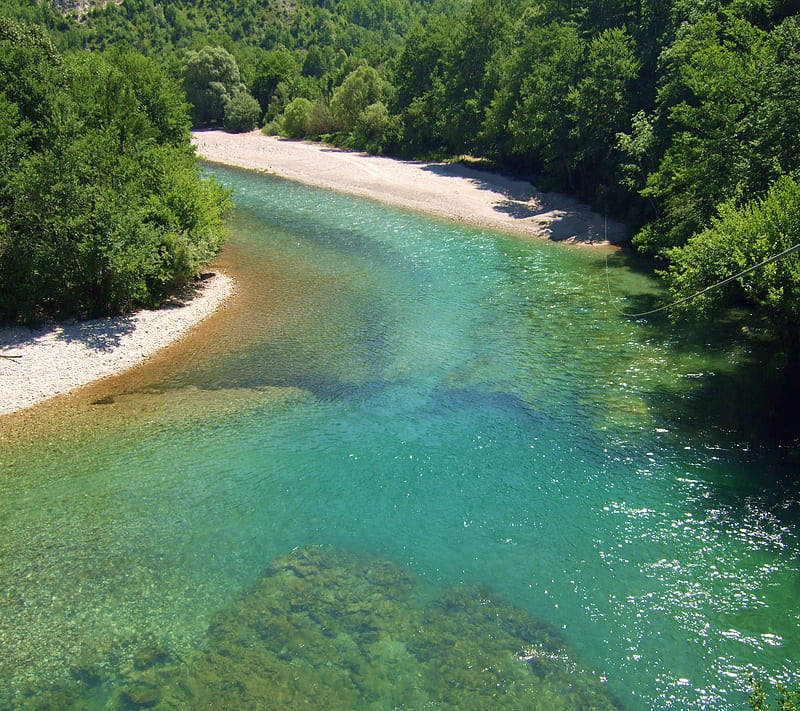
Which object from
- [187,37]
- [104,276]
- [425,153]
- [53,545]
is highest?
[187,37]

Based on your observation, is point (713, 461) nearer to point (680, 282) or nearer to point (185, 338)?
point (680, 282)

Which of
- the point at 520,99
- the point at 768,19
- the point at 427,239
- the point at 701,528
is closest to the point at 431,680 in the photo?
the point at 701,528

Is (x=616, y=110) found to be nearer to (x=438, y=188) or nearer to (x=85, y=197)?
(x=438, y=188)

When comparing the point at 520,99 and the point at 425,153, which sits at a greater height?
the point at 520,99

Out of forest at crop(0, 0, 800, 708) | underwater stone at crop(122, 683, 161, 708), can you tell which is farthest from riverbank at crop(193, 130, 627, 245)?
underwater stone at crop(122, 683, 161, 708)

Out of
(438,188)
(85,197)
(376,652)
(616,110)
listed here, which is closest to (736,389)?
(376,652)

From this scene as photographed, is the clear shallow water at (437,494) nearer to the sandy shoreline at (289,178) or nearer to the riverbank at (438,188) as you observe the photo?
the sandy shoreline at (289,178)

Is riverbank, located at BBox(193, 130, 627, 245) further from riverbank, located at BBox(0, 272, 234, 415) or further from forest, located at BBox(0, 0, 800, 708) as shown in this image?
riverbank, located at BBox(0, 272, 234, 415)
